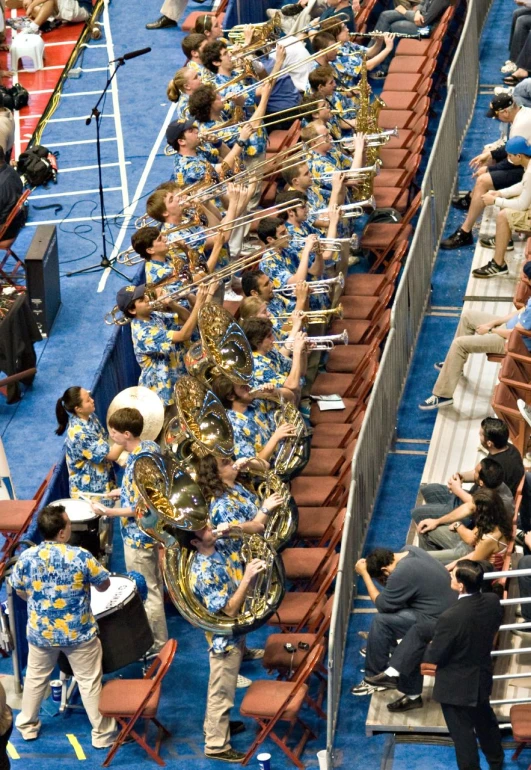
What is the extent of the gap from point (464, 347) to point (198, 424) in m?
2.92

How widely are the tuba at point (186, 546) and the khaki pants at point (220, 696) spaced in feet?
0.79

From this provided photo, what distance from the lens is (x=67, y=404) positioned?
39.4ft

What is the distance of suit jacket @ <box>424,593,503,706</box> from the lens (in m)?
10.1

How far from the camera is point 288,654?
1130cm

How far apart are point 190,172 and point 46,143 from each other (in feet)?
14.6

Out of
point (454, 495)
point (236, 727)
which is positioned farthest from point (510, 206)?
point (236, 727)

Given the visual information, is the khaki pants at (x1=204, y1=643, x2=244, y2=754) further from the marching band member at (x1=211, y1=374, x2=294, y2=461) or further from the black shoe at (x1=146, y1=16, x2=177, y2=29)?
the black shoe at (x1=146, y1=16, x2=177, y2=29)

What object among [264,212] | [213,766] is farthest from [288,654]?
[264,212]

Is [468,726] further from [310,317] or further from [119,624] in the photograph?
[310,317]

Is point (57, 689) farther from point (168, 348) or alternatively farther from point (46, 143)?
point (46, 143)

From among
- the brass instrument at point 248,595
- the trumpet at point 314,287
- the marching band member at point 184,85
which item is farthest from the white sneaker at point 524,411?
the marching band member at point 184,85

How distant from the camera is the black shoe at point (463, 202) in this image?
1633 centimetres

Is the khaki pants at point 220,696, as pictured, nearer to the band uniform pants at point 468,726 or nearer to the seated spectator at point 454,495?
the band uniform pants at point 468,726

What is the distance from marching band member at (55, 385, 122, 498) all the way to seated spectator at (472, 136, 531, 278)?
14.6 feet
